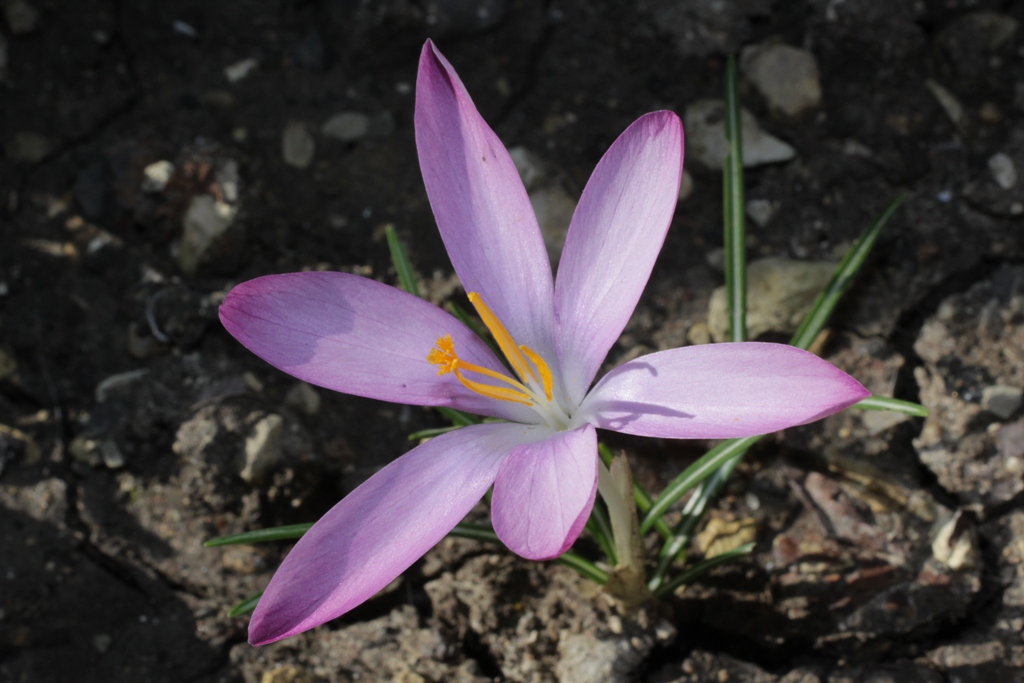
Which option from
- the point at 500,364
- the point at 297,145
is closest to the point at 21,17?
the point at 297,145

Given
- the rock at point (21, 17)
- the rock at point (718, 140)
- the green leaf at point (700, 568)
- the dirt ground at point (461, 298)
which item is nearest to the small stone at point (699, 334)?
the dirt ground at point (461, 298)

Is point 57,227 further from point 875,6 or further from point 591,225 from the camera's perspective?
point 875,6

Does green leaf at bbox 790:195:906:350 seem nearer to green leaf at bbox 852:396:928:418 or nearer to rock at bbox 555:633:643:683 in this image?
green leaf at bbox 852:396:928:418

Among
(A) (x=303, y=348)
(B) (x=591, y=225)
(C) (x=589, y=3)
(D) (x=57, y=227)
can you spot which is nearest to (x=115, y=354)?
(D) (x=57, y=227)

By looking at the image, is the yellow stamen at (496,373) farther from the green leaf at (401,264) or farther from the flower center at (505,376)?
the green leaf at (401,264)

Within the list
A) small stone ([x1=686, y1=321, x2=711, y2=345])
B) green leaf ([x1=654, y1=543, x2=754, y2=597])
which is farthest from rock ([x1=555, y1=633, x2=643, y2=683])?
small stone ([x1=686, y1=321, x2=711, y2=345])

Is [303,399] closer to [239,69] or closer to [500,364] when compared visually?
[500,364]
